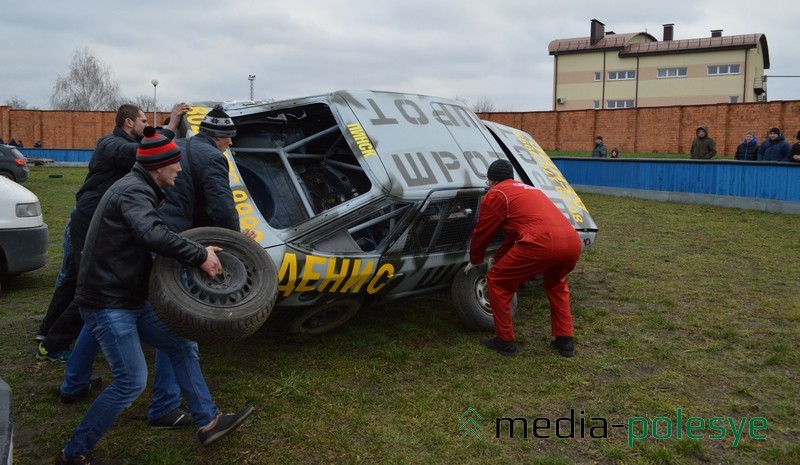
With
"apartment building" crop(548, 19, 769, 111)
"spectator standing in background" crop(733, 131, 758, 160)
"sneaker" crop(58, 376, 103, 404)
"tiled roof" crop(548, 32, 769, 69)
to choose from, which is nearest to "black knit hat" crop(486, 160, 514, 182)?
"sneaker" crop(58, 376, 103, 404)

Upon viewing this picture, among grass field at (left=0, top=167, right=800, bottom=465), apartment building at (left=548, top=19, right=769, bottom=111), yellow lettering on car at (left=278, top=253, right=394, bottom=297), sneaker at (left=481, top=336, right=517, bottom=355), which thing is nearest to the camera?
grass field at (left=0, top=167, right=800, bottom=465)

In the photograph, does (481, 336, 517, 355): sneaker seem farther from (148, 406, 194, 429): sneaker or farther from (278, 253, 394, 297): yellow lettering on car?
(148, 406, 194, 429): sneaker

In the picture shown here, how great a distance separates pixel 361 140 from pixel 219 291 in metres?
2.15

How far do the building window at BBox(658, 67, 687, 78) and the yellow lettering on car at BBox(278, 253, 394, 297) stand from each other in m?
50.7

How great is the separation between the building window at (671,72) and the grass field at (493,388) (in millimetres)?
46950

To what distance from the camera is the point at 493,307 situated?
511cm

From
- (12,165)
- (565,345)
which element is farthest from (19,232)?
(12,165)

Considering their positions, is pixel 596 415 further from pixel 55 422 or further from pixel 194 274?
pixel 55 422

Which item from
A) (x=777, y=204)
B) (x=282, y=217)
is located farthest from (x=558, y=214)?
(x=777, y=204)

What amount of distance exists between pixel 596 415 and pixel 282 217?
9.35ft

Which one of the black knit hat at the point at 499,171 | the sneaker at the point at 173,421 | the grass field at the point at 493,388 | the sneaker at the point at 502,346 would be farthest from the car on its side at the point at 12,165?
the sneaker at the point at 502,346

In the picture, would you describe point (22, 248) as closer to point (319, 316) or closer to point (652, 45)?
point (319, 316)

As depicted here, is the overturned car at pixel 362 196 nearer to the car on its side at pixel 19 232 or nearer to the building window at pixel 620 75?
the car on its side at pixel 19 232

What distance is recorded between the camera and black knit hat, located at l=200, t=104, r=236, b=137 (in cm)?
425
